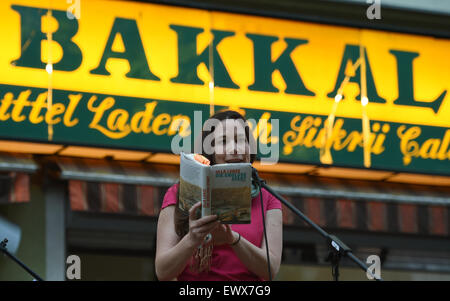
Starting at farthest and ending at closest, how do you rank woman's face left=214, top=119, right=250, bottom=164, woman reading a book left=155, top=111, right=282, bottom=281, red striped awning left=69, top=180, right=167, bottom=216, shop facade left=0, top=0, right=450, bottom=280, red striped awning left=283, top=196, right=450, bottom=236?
red striped awning left=283, top=196, right=450, bottom=236 < shop facade left=0, top=0, right=450, bottom=280 < red striped awning left=69, top=180, right=167, bottom=216 < woman's face left=214, top=119, right=250, bottom=164 < woman reading a book left=155, top=111, right=282, bottom=281

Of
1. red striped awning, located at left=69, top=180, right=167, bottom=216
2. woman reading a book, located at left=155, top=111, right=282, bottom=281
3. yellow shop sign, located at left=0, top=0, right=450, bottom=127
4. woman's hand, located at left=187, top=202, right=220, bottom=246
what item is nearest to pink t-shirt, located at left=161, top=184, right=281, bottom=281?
woman reading a book, located at left=155, top=111, right=282, bottom=281

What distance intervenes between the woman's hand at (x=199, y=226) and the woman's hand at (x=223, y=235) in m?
0.06

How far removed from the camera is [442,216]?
37.3 feet

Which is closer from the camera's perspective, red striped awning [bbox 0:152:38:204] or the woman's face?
the woman's face

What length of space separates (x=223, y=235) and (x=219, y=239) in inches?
1.5

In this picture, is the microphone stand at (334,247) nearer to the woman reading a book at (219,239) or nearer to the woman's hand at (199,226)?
the woman reading a book at (219,239)

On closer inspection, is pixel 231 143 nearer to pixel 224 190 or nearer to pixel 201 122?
pixel 224 190

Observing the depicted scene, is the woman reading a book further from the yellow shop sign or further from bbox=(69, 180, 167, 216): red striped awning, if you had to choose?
the yellow shop sign

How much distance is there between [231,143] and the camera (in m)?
4.11

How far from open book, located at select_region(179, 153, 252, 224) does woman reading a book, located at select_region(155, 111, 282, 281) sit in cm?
4

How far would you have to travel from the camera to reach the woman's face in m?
4.07

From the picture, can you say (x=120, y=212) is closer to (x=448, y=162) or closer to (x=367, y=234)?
(x=367, y=234)

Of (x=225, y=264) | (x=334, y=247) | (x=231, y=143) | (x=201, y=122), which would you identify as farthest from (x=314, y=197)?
(x=225, y=264)
